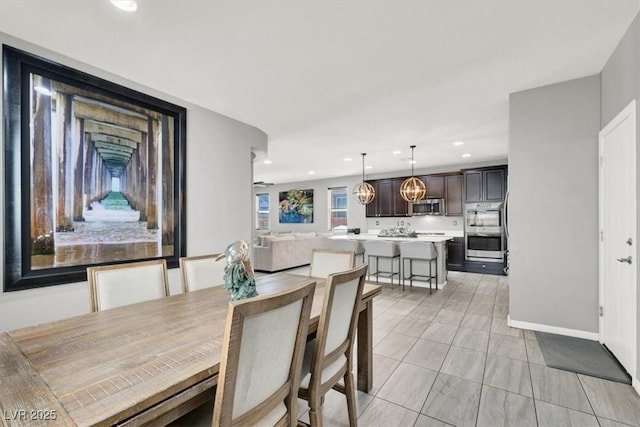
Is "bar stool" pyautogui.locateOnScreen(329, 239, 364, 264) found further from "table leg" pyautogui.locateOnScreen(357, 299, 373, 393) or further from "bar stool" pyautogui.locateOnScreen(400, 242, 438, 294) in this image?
"table leg" pyautogui.locateOnScreen(357, 299, 373, 393)

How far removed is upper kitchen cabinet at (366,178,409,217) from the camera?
790 cm

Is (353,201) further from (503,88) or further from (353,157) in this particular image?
(503,88)

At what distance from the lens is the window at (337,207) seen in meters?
9.46

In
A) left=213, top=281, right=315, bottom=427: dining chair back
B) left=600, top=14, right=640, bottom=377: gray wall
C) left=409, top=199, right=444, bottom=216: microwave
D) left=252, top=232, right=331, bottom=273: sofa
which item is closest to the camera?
left=213, top=281, right=315, bottom=427: dining chair back

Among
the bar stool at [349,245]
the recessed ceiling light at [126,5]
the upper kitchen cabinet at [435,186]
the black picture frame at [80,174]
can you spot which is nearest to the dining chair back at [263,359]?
the recessed ceiling light at [126,5]

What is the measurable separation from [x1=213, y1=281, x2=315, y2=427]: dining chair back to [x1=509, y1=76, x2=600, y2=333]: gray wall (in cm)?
307

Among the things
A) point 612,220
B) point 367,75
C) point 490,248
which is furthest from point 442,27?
point 490,248

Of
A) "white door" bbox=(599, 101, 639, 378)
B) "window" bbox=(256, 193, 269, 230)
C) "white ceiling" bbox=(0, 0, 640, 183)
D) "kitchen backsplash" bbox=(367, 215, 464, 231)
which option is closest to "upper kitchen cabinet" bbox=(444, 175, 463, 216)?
"kitchen backsplash" bbox=(367, 215, 464, 231)

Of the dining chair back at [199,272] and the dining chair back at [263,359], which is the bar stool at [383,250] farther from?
the dining chair back at [263,359]

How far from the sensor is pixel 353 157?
6.39 m

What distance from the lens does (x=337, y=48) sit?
2.31 m

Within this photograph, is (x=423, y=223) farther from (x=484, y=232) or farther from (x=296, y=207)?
(x=296, y=207)

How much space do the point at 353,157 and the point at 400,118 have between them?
2.49 m

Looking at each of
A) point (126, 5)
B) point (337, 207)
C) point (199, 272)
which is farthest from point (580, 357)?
point (337, 207)
